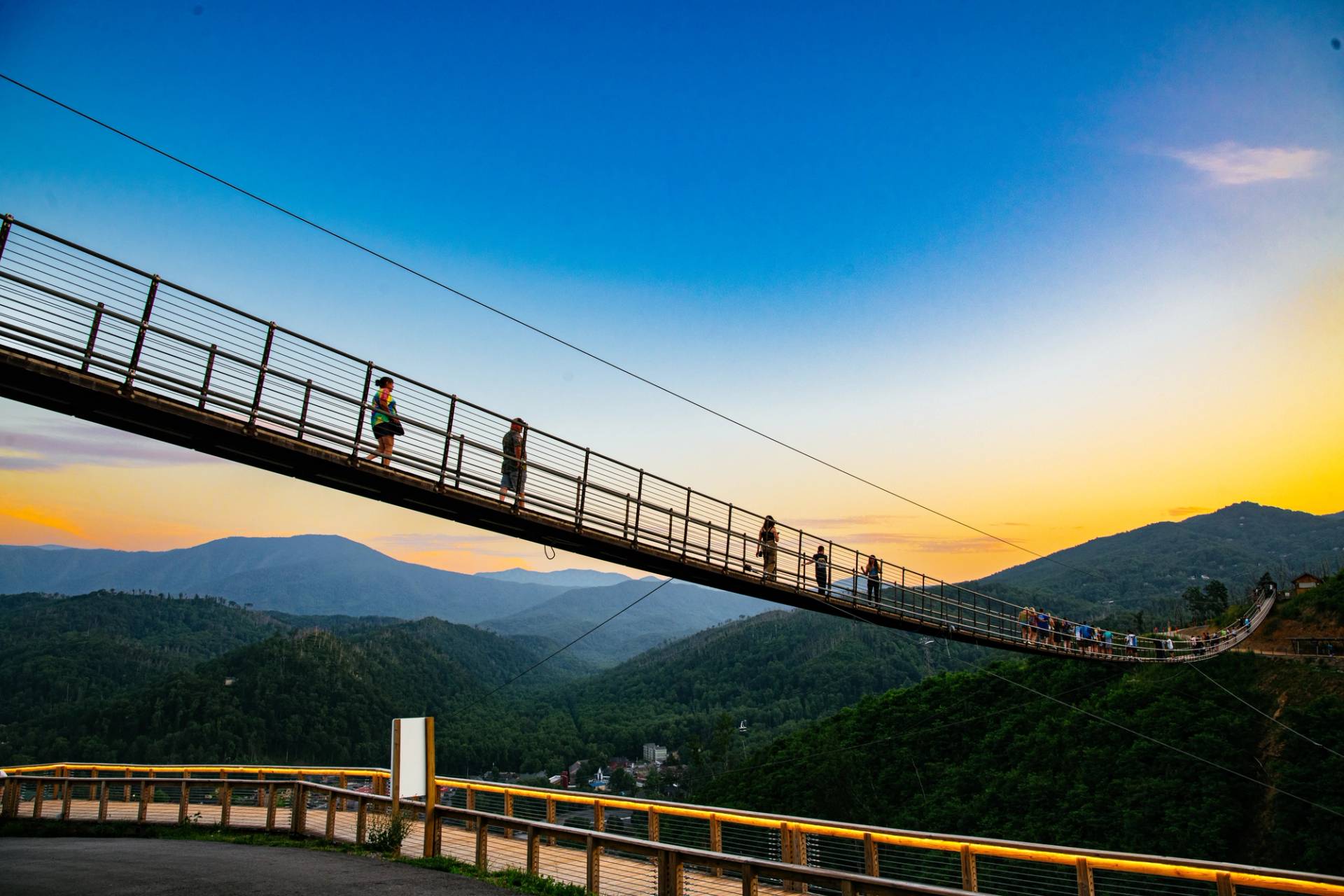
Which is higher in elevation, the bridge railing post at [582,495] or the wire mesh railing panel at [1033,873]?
the bridge railing post at [582,495]

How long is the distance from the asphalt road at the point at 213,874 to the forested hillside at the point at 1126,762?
33.8 metres

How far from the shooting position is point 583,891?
333 inches

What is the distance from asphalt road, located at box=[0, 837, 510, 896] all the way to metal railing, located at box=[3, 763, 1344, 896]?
743mm

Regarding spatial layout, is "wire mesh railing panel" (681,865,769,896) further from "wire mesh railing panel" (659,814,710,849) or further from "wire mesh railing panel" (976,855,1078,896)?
"wire mesh railing panel" (976,855,1078,896)

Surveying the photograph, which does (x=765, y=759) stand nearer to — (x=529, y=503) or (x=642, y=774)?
(x=642, y=774)

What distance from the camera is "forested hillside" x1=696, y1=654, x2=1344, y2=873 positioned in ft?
109

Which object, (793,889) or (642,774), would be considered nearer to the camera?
(793,889)

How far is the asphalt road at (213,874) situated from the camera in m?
8.55

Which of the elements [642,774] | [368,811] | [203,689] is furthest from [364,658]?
[368,811]

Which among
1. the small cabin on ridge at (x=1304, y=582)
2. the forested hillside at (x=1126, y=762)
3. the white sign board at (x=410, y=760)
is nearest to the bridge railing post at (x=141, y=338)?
the white sign board at (x=410, y=760)

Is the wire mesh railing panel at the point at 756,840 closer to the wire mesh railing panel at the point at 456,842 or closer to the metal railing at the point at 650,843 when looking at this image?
the metal railing at the point at 650,843

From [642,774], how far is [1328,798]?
102670 millimetres

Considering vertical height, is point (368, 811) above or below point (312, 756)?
above

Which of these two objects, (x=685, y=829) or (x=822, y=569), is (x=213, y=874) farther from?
(x=822, y=569)
